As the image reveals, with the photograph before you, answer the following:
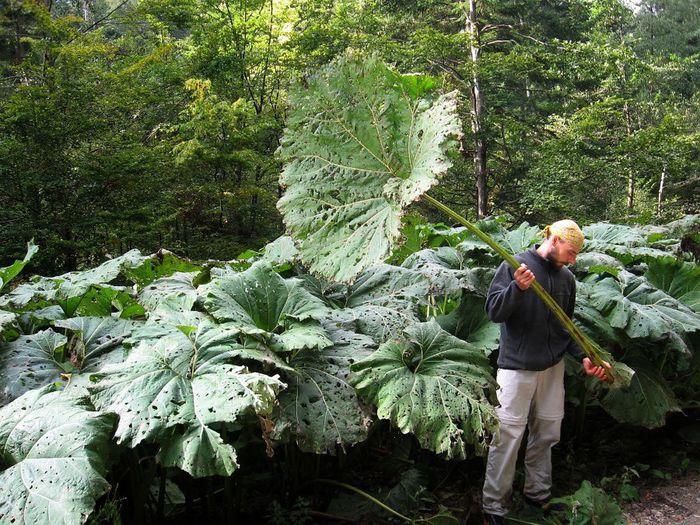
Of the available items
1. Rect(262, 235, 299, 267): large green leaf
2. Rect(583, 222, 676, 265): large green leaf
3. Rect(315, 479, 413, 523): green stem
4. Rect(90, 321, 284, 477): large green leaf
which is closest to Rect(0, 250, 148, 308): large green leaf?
Rect(262, 235, 299, 267): large green leaf

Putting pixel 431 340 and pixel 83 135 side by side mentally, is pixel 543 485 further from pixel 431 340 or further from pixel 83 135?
pixel 83 135

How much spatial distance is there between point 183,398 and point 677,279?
10.9ft

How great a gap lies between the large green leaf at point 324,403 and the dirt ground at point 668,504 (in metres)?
1.80

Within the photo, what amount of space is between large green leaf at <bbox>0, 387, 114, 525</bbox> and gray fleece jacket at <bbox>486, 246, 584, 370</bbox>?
5.98ft

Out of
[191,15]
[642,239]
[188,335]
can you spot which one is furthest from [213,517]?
[191,15]

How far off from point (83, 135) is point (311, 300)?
815 cm

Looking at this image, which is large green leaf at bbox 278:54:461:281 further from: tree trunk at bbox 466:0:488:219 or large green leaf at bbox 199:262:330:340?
tree trunk at bbox 466:0:488:219

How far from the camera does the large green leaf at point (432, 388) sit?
2299 mm

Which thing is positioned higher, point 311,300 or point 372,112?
point 372,112

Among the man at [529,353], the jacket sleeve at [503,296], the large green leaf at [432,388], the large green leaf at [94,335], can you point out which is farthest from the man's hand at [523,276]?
the large green leaf at [94,335]

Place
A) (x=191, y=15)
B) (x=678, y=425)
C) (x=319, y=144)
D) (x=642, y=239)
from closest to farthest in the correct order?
(x=319, y=144) < (x=678, y=425) < (x=642, y=239) < (x=191, y=15)

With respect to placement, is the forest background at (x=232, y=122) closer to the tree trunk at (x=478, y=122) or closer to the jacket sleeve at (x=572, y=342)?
the tree trunk at (x=478, y=122)

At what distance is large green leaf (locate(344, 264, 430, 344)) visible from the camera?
281 centimetres

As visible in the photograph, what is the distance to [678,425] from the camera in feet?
12.7
